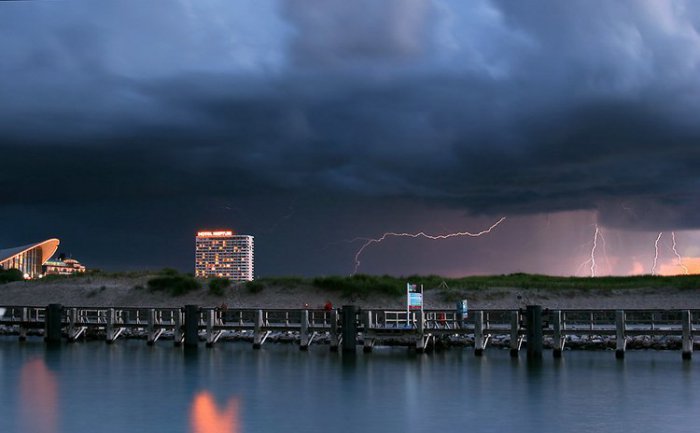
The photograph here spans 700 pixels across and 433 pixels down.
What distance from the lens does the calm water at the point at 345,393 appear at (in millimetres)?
20062

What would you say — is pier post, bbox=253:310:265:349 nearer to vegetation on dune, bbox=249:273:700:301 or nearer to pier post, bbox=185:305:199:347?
pier post, bbox=185:305:199:347

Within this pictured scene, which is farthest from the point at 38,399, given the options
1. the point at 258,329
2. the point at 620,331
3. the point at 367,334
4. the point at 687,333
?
the point at 687,333

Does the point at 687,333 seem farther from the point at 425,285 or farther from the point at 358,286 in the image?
the point at 425,285

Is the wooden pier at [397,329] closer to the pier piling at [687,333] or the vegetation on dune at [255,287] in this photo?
the pier piling at [687,333]

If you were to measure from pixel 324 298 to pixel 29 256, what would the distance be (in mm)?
121329

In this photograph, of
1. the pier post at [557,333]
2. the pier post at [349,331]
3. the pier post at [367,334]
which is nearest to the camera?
the pier post at [557,333]

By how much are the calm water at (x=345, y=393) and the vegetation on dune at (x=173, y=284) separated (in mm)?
30079

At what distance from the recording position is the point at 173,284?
231 feet

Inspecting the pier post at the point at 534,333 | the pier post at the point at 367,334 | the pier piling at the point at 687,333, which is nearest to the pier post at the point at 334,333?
the pier post at the point at 367,334

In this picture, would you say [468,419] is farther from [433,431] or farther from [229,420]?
[229,420]

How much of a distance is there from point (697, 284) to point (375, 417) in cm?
5090

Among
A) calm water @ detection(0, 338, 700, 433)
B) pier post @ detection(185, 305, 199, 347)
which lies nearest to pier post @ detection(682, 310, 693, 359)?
calm water @ detection(0, 338, 700, 433)

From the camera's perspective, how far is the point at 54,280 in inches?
3159

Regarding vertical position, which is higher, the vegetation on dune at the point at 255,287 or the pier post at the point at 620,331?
the vegetation on dune at the point at 255,287
